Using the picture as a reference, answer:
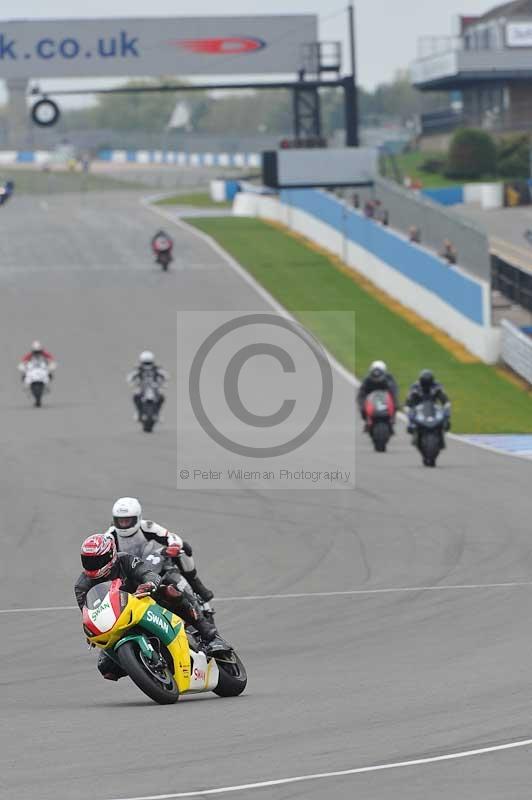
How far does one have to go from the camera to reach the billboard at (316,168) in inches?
2105

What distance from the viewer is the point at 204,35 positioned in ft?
188

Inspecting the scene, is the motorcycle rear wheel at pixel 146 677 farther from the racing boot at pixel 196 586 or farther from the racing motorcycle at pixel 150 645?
the racing boot at pixel 196 586

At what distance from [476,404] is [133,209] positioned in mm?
45208

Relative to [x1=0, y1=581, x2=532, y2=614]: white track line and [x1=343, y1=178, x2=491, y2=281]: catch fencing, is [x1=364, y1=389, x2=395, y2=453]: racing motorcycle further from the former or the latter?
[x1=343, y1=178, x2=491, y2=281]: catch fencing

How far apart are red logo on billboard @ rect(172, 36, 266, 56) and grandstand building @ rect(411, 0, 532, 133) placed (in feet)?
95.0

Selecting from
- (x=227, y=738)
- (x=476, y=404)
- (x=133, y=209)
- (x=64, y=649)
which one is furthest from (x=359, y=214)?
(x=227, y=738)

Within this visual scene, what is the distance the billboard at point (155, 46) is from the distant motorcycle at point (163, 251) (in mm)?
7162

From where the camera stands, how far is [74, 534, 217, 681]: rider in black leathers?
9531mm

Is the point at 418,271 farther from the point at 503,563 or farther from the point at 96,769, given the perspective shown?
the point at 96,769

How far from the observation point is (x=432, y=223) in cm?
Result: 4425

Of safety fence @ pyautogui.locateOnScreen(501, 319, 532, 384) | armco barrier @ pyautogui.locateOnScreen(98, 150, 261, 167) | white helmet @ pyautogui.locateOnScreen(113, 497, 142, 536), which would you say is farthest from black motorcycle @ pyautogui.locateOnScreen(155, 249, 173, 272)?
armco barrier @ pyautogui.locateOnScreen(98, 150, 261, 167)

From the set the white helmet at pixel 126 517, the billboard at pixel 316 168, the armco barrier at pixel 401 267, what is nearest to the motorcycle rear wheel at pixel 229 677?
the white helmet at pixel 126 517

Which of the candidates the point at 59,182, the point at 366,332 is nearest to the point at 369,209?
the point at 366,332

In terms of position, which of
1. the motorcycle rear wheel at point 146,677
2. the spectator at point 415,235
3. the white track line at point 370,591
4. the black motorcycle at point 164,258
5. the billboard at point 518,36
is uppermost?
the billboard at point 518,36
